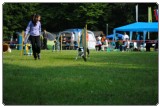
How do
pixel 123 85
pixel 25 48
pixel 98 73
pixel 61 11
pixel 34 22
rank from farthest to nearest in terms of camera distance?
pixel 61 11 < pixel 25 48 < pixel 34 22 < pixel 98 73 < pixel 123 85

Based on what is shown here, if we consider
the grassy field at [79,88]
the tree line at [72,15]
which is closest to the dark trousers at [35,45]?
the grassy field at [79,88]

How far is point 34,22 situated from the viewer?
1205cm

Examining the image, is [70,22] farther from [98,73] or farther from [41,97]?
[41,97]

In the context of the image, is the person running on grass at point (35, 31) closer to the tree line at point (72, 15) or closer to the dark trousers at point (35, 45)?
the dark trousers at point (35, 45)

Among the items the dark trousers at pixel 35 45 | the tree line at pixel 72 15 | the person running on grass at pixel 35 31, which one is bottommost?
the dark trousers at pixel 35 45

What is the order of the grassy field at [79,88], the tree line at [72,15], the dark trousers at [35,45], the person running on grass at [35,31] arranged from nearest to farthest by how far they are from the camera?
1. the grassy field at [79,88]
2. the dark trousers at [35,45]
3. the person running on grass at [35,31]
4. the tree line at [72,15]

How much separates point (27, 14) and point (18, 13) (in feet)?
3.71

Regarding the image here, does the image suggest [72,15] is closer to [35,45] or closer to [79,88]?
[35,45]

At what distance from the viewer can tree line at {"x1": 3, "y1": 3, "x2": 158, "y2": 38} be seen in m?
37.1

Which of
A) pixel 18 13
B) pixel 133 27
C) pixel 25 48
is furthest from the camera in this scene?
pixel 18 13

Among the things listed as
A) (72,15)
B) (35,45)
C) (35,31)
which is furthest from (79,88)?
(72,15)

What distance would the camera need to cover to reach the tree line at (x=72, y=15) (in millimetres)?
37125

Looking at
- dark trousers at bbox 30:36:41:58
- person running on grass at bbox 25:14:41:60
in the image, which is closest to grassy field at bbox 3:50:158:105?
dark trousers at bbox 30:36:41:58

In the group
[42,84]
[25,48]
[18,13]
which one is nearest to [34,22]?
[25,48]
